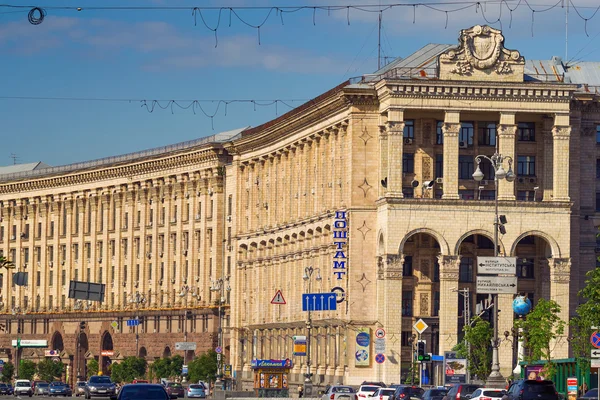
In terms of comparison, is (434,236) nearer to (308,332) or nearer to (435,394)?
(308,332)

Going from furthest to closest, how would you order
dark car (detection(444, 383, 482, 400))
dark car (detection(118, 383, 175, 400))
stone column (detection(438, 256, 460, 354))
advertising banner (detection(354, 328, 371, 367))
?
1. advertising banner (detection(354, 328, 371, 367))
2. stone column (detection(438, 256, 460, 354))
3. dark car (detection(444, 383, 482, 400))
4. dark car (detection(118, 383, 175, 400))

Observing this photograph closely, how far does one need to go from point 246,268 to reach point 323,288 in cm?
2447

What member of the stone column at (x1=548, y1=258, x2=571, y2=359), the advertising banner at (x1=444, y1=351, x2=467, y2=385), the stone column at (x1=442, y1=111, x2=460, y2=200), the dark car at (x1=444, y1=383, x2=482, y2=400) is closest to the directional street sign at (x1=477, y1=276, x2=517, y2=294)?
the dark car at (x1=444, y1=383, x2=482, y2=400)

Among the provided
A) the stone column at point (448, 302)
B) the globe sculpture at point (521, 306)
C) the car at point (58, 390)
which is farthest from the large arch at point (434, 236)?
the car at point (58, 390)

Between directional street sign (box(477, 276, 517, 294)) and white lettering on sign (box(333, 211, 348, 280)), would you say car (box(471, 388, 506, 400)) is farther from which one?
white lettering on sign (box(333, 211, 348, 280))

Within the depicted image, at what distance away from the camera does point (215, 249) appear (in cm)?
17375

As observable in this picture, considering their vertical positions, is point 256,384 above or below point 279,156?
below

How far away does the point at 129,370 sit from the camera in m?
177

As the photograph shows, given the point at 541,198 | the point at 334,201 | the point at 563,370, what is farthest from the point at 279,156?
the point at 563,370

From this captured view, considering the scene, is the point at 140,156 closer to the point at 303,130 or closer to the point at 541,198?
the point at 303,130

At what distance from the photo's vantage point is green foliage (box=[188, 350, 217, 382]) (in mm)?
162875

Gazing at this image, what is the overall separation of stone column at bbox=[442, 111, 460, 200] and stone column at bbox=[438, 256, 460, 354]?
517cm

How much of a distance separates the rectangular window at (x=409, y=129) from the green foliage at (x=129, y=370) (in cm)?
5801

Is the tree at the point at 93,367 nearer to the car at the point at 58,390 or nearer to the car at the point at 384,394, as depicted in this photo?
the car at the point at 58,390
